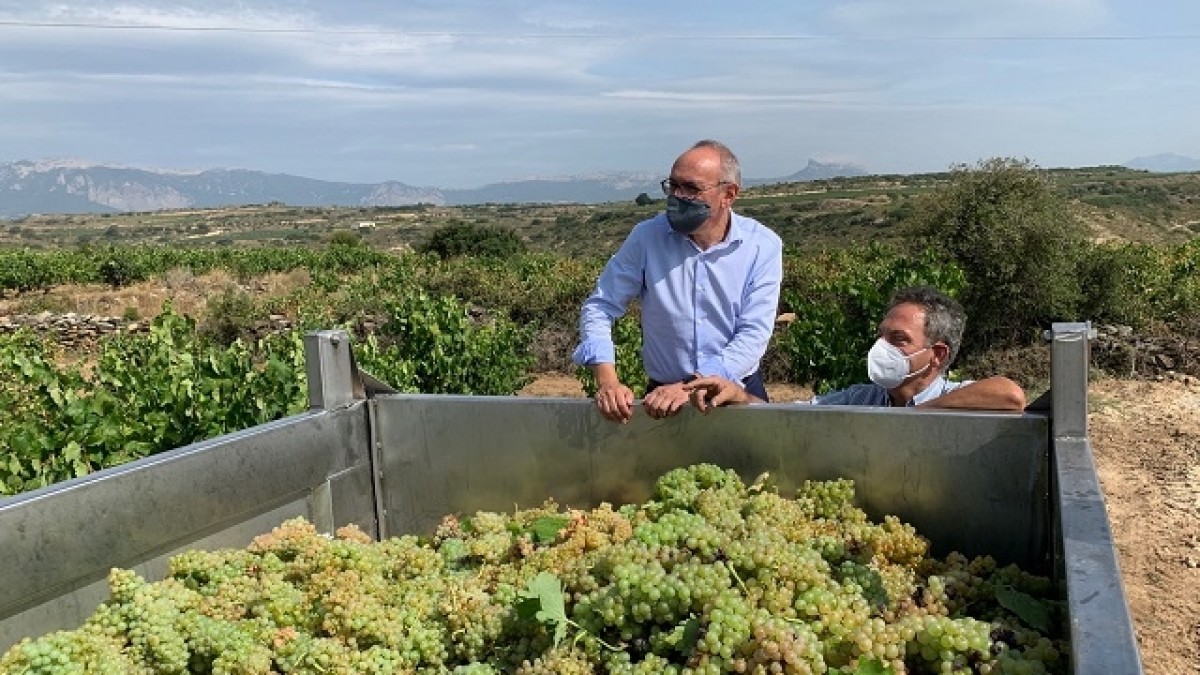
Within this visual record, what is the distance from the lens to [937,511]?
2533 millimetres

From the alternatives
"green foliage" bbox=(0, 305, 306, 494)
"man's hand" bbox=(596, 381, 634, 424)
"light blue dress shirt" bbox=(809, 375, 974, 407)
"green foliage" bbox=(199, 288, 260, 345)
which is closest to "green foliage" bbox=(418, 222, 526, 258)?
"green foliage" bbox=(199, 288, 260, 345)

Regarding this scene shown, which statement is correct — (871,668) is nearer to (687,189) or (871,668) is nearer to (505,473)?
(505,473)

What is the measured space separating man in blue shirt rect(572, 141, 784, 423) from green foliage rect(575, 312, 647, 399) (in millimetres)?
9017

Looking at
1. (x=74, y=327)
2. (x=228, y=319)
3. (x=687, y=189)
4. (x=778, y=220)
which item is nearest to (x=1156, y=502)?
(x=687, y=189)

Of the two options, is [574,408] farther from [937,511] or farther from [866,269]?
[866,269]

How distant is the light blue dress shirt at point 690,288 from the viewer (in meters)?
4.07

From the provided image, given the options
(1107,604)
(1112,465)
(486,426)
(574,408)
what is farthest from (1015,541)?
(1112,465)

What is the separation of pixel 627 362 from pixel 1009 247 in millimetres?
6498

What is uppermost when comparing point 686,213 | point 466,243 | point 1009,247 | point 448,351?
point 686,213

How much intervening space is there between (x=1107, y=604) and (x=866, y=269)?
16364 millimetres

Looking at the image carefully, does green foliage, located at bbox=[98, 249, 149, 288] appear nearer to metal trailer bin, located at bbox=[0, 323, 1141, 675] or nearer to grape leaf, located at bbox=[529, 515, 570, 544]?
metal trailer bin, located at bbox=[0, 323, 1141, 675]

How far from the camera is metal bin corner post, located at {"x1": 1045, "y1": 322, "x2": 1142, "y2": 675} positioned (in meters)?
1.36

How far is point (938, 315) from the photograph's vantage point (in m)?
3.57

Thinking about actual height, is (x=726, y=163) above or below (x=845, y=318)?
above
